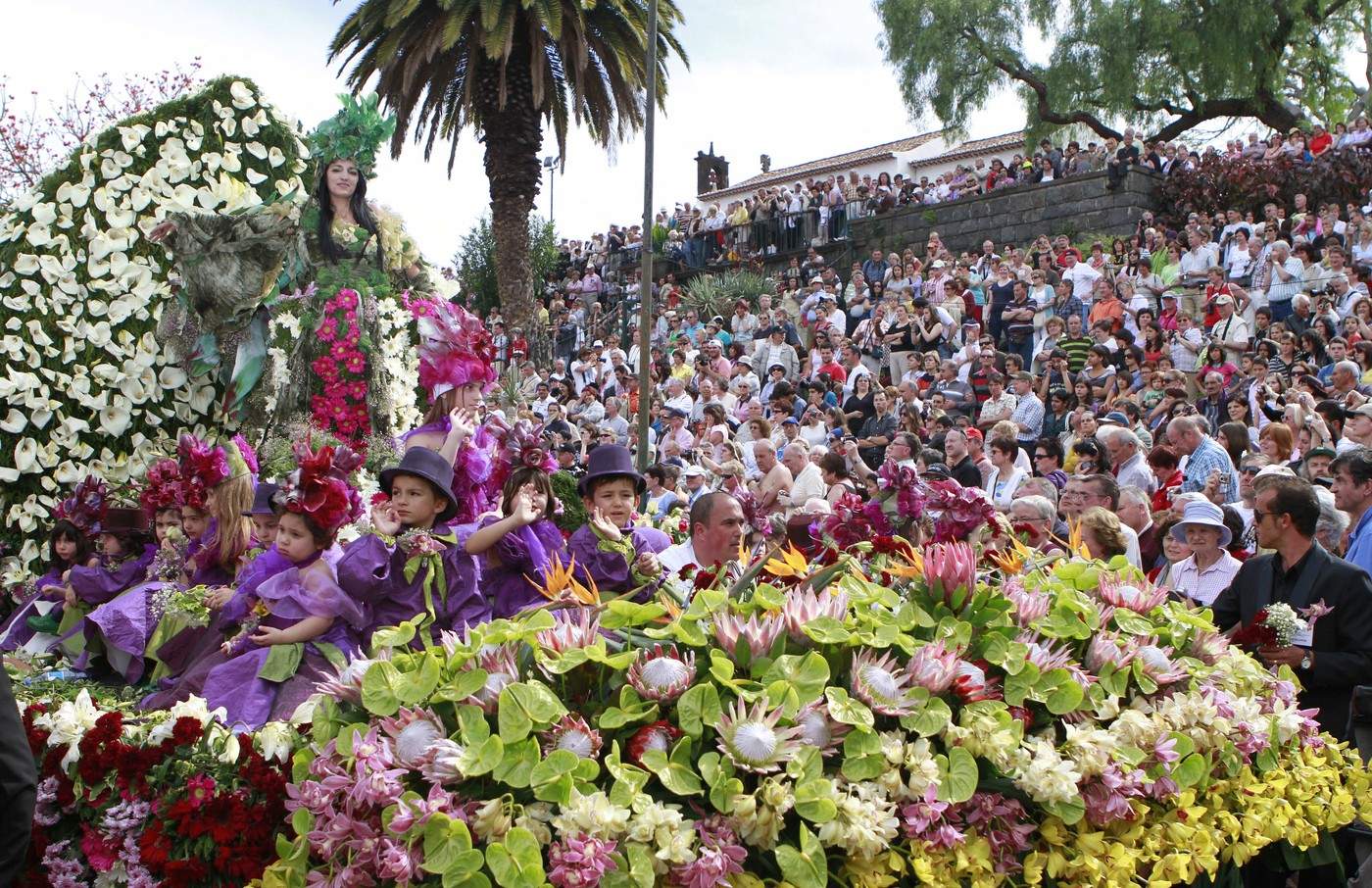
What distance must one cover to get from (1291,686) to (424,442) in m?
3.95

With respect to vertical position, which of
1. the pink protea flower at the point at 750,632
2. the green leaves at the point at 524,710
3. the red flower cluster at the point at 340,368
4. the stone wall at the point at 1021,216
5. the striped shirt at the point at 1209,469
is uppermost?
the stone wall at the point at 1021,216

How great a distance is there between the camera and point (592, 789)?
247 cm

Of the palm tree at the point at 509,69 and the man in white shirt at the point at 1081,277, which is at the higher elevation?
the palm tree at the point at 509,69

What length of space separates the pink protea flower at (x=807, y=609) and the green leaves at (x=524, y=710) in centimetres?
62

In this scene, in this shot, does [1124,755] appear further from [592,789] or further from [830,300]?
[830,300]

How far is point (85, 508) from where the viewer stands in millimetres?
6770

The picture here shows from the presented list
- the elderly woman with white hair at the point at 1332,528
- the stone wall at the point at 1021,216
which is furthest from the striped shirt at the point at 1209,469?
the stone wall at the point at 1021,216

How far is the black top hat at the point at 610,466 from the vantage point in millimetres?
5668

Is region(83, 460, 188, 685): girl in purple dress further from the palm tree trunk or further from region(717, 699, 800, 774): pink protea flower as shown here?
the palm tree trunk

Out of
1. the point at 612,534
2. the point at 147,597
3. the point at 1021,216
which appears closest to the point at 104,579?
the point at 147,597

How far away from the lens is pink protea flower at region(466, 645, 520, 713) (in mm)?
2643

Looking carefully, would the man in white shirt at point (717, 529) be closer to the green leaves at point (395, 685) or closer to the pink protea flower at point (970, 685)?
the pink protea flower at point (970, 685)

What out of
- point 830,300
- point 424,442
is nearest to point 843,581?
point 424,442

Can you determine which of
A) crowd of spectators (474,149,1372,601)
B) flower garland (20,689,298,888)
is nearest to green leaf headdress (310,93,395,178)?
crowd of spectators (474,149,1372,601)
